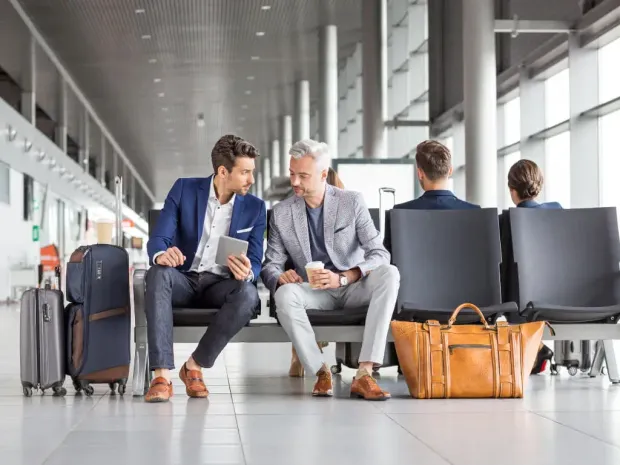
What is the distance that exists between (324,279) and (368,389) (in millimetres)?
531

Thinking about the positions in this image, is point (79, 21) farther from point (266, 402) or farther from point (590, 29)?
point (266, 402)

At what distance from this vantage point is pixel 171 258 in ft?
15.1

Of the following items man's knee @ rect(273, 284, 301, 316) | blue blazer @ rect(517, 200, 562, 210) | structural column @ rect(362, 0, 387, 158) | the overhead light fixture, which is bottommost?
man's knee @ rect(273, 284, 301, 316)

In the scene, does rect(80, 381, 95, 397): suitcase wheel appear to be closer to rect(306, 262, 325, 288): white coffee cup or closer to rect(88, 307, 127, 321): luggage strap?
rect(88, 307, 127, 321): luggage strap

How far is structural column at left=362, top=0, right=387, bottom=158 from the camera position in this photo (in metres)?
17.0

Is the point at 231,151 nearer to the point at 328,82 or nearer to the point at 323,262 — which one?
the point at 323,262

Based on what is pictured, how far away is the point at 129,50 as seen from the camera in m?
21.7

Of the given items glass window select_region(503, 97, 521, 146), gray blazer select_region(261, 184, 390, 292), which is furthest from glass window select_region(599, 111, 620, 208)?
gray blazer select_region(261, 184, 390, 292)

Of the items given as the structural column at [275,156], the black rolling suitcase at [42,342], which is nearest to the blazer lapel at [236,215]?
the black rolling suitcase at [42,342]

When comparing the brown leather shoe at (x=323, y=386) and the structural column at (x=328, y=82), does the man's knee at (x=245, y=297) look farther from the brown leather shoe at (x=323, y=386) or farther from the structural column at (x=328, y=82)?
the structural column at (x=328, y=82)

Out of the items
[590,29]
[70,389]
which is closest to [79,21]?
[590,29]

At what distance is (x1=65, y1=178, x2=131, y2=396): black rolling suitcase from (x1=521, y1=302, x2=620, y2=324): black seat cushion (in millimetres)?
1936

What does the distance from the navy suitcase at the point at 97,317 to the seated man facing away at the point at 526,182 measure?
2260mm

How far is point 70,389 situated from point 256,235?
1225 millimetres
